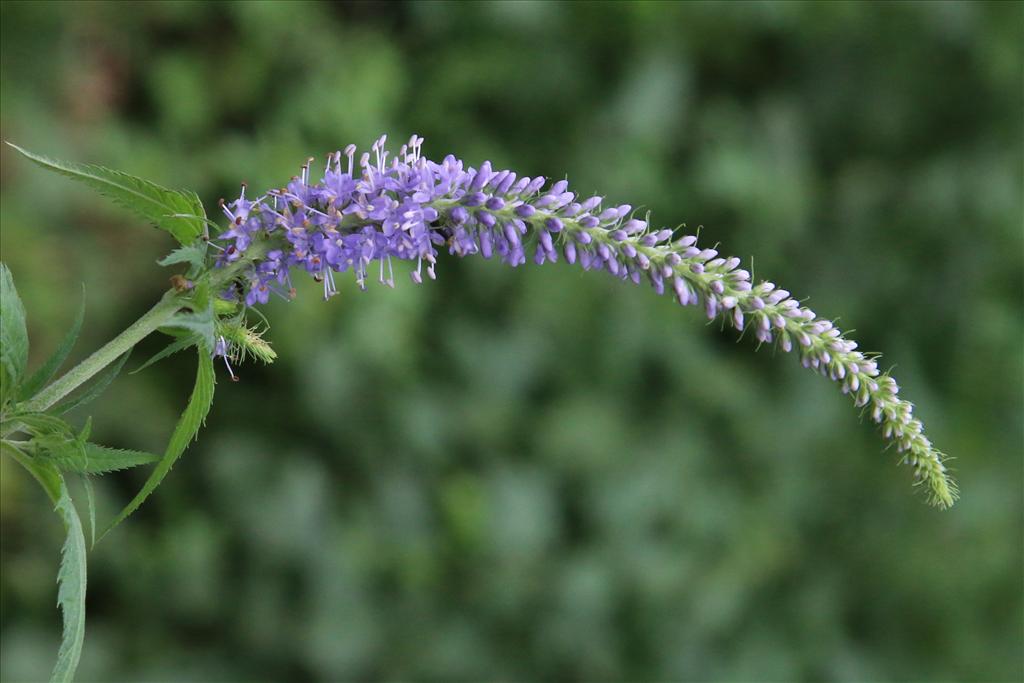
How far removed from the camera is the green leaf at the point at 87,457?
66.1 inches

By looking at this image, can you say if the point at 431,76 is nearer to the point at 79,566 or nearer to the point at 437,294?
the point at 437,294

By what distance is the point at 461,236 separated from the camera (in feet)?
5.87

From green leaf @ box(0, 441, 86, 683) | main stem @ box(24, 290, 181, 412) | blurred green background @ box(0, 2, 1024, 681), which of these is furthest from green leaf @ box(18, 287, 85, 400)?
blurred green background @ box(0, 2, 1024, 681)

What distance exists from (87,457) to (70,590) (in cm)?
22

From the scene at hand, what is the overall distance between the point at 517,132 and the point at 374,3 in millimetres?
995

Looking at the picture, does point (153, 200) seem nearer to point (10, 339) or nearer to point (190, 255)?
point (190, 255)

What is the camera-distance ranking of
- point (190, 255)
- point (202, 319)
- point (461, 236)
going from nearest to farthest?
point (202, 319)
point (190, 255)
point (461, 236)

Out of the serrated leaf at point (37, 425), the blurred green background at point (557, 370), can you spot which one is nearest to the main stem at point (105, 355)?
the serrated leaf at point (37, 425)

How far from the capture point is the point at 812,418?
5258 mm

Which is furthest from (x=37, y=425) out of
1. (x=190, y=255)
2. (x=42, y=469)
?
(x=190, y=255)

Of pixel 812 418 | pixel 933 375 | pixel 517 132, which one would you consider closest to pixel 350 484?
pixel 517 132

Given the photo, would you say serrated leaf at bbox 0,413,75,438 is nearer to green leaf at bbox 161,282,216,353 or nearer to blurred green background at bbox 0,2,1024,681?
green leaf at bbox 161,282,216,353

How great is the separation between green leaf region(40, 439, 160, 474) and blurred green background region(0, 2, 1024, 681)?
2.85 meters

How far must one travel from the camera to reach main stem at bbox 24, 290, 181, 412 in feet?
5.32
